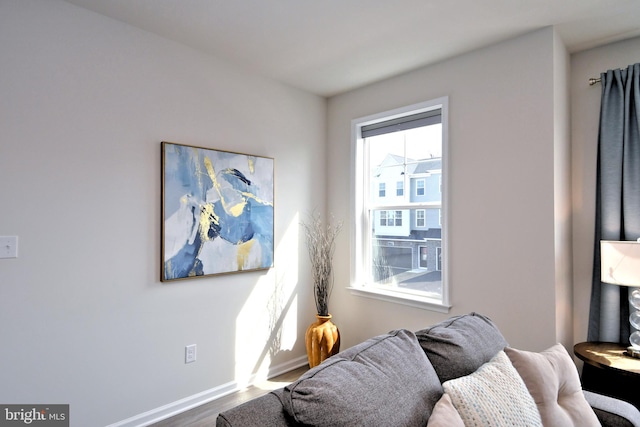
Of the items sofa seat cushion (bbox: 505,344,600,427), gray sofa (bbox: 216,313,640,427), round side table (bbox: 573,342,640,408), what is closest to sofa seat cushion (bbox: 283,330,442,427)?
gray sofa (bbox: 216,313,640,427)

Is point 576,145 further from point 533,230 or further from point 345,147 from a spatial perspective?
point 345,147

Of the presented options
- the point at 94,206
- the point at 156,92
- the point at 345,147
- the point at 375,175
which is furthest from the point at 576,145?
the point at 94,206

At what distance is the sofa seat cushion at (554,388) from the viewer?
1362mm

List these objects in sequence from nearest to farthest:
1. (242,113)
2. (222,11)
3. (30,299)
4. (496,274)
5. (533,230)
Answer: (30,299), (222,11), (533,230), (496,274), (242,113)

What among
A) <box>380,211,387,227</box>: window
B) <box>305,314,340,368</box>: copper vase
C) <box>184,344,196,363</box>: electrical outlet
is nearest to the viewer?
<box>184,344,196,363</box>: electrical outlet

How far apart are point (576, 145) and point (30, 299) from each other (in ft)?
11.8

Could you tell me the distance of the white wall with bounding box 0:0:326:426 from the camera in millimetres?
2029

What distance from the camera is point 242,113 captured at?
3051 millimetres

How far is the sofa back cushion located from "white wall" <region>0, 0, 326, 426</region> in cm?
182

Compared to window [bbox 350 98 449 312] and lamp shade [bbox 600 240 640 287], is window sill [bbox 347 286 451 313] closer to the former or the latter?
window [bbox 350 98 449 312]

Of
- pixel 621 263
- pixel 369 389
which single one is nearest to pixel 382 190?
pixel 621 263

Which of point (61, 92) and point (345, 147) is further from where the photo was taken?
point (345, 147)

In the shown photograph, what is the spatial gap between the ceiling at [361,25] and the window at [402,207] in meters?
0.54

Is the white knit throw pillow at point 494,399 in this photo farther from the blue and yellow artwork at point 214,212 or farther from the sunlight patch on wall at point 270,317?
the sunlight patch on wall at point 270,317
